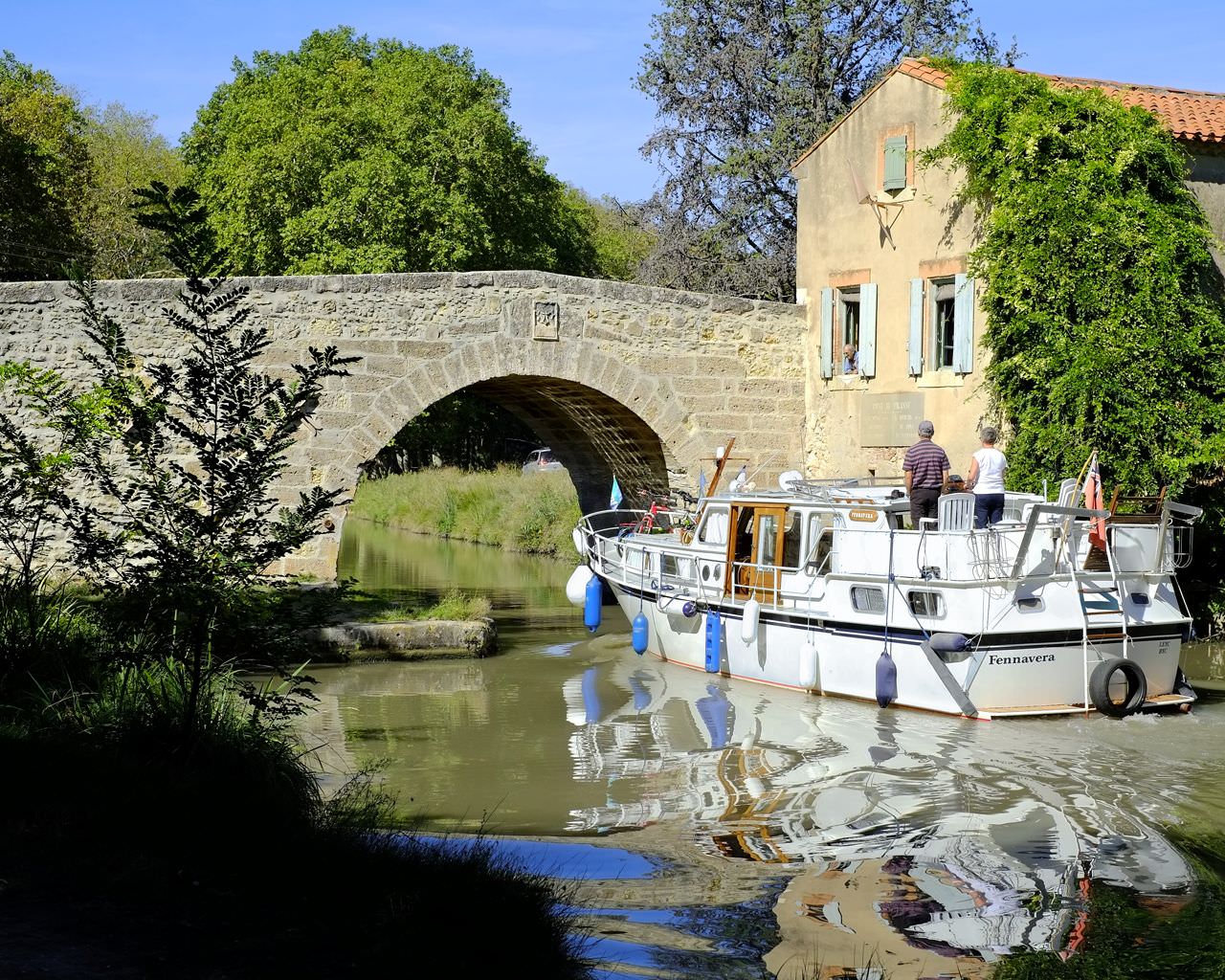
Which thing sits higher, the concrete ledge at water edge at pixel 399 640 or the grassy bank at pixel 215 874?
the grassy bank at pixel 215 874

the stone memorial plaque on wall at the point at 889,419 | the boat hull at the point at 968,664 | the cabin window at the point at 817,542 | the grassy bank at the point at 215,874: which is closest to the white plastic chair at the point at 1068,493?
the boat hull at the point at 968,664

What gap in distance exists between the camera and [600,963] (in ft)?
14.9

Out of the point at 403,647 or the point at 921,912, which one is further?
the point at 403,647

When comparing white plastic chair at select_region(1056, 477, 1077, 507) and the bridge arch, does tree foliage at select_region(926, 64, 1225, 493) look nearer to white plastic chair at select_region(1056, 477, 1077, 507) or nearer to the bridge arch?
white plastic chair at select_region(1056, 477, 1077, 507)

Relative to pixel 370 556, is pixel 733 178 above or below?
above

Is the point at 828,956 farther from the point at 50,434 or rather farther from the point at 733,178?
the point at 733,178

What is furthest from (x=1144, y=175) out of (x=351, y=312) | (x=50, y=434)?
(x=50, y=434)

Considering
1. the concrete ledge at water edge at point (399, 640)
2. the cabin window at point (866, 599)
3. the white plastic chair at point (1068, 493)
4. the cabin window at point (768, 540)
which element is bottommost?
the concrete ledge at water edge at point (399, 640)

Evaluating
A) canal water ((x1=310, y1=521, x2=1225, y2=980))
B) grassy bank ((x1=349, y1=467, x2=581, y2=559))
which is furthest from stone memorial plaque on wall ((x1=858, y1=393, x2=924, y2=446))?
grassy bank ((x1=349, y1=467, x2=581, y2=559))

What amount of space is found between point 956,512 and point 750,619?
2057 mm

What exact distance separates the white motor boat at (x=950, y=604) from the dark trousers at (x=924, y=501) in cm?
15

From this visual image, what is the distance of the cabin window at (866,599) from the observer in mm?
11094

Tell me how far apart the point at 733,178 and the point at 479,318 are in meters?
12.0

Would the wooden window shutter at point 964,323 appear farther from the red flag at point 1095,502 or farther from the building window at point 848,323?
the red flag at point 1095,502
